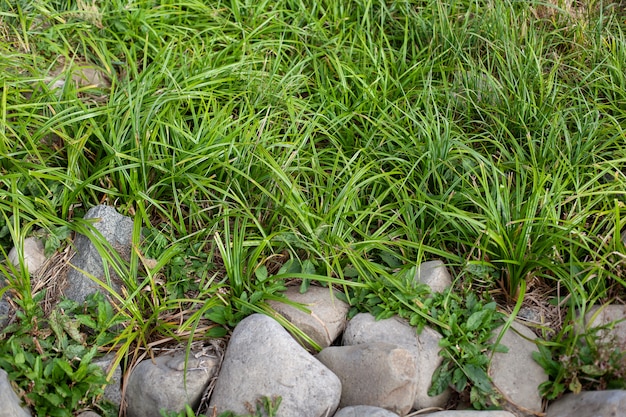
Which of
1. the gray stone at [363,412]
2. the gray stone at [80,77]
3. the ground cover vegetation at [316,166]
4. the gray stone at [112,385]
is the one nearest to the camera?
the gray stone at [363,412]

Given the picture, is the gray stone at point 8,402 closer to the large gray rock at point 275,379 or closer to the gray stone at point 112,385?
the gray stone at point 112,385

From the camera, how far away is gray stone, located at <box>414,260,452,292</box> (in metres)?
3.02

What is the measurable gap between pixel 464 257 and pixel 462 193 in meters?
0.32

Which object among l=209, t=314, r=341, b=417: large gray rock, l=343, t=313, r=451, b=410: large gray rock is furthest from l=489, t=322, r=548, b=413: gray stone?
l=209, t=314, r=341, b=417: large gray rock

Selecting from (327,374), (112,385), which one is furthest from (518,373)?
(112,385)

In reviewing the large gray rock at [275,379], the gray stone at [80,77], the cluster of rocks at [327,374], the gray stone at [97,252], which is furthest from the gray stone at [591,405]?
the gray stone at [80,77]

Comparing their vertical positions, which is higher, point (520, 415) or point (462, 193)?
point (462, 193)

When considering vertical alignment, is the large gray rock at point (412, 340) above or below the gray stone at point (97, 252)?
below

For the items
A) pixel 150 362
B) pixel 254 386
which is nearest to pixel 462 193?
pixel 254 386

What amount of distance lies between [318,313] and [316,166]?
Answer: 85 cm

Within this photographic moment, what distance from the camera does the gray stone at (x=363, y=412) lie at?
257cm

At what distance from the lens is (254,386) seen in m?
2.66

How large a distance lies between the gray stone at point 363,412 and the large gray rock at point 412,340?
0.23 meters

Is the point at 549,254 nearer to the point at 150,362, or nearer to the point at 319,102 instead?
the point at 319,102
